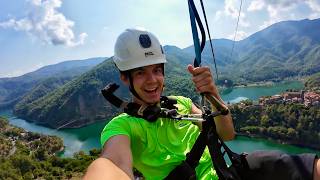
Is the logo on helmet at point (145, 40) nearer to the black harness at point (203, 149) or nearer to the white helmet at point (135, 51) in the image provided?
the white helmet at point (135, 51)

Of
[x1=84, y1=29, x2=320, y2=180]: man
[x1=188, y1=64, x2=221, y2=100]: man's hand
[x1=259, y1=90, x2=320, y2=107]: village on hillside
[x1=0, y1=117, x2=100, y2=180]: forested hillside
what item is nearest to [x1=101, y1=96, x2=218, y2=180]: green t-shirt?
[x1=84, y1=29, x2=320, y2=180]: man

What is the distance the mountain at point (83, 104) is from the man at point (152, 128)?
190ft

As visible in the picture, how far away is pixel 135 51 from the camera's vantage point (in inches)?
72.4

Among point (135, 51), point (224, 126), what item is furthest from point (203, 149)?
point (135, 51)

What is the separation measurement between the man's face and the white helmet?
38 mm

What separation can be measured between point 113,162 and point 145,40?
837mm

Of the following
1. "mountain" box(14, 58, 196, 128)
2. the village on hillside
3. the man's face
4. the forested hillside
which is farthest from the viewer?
"mountain" box(14, 58, 196, 128)

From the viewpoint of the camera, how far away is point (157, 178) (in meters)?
1.74

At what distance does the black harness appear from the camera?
1.54 meters

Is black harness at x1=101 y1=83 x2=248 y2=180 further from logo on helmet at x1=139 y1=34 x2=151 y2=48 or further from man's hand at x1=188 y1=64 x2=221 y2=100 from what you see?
logo on helmet at x1=139 y1=34 x2=151 y2=48

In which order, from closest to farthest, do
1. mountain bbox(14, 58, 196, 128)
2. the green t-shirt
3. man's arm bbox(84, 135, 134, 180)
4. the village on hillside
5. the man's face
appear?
man's arm bbox(84, 135, 134, 180) → the green t-shirt → the man's face → the village on hillside → mountain bbox(14, 58, 196, 128)

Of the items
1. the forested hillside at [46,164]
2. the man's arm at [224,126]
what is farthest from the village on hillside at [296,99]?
the man's arm at [224,126]

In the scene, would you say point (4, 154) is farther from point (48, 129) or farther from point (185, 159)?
point (185, 159)

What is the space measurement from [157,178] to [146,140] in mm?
200
